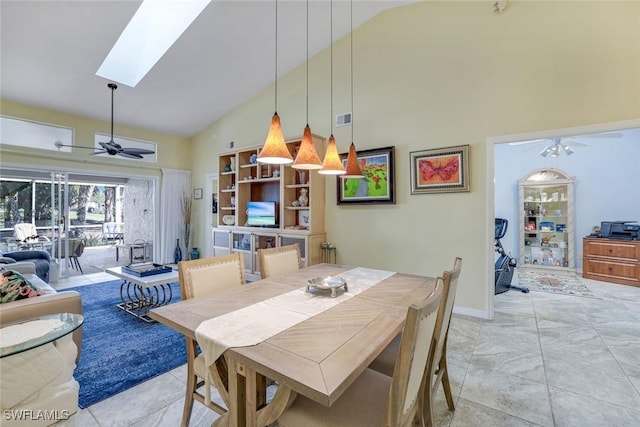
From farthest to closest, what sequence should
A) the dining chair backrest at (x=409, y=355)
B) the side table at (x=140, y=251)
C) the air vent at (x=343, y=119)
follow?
the side table at (x=140, y=251), the air vent at (x=343, y=119), the dining chair backrest at (x=409, y=355)

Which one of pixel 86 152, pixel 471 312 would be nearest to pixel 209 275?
pixel 471 312

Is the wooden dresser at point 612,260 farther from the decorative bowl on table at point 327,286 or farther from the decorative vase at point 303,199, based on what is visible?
the decorative bowl on table at point 327,286

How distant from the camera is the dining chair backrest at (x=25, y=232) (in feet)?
15.6

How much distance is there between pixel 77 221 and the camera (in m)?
5.65

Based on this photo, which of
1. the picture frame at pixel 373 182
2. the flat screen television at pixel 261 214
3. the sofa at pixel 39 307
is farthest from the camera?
the flat screen television at pixel 261 214

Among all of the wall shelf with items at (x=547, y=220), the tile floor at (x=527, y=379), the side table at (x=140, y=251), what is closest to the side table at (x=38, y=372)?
the tile floor at (x=527, y=379)

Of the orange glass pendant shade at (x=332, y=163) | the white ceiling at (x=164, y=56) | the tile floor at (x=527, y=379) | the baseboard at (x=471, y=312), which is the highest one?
the white ceiling at (x=164, y=56)

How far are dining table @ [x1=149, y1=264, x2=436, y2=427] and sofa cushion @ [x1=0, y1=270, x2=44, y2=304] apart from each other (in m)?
1.45

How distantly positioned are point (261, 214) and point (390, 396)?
4.20 metres

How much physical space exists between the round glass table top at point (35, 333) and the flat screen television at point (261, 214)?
10.2 ft

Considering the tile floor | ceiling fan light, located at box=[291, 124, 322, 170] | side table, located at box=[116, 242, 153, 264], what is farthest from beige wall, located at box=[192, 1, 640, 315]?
side table, located at box=[116, 242, 153, 264]

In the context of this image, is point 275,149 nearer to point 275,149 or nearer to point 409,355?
point 275,149

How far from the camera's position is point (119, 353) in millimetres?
2471

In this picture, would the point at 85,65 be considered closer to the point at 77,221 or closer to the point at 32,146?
the point at 32,146
